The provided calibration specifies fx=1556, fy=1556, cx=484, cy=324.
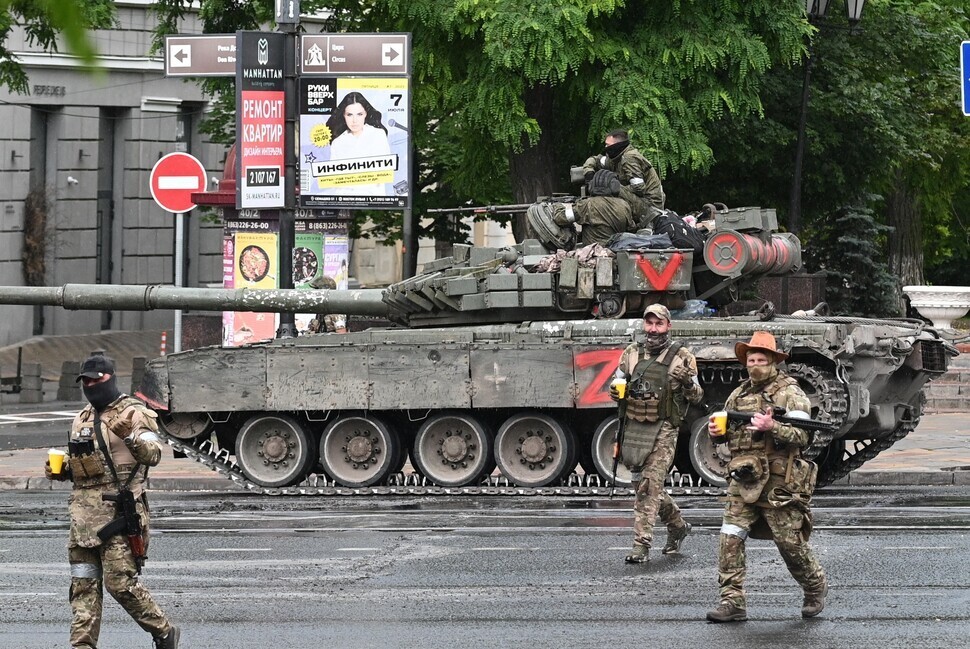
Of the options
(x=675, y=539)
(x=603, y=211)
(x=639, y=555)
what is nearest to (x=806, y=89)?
(x=603, y=211)

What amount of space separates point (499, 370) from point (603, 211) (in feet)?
6.13

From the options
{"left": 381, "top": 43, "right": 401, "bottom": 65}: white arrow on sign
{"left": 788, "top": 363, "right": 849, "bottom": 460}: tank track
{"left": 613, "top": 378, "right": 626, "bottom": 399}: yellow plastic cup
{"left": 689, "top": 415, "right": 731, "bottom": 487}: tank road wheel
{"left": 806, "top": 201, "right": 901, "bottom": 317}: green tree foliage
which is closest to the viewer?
{"left": 613, "top": 378, "right": 626, "bottom": 399}: yellow plastic cup

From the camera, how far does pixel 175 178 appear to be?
1808 cm

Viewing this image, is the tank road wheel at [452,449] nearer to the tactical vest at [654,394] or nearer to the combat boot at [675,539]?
the tactical vest at [654,394]

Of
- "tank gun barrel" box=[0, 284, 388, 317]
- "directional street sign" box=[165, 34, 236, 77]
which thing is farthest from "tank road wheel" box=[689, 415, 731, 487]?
"directional street sign" box=[165, 34, 236, 77]

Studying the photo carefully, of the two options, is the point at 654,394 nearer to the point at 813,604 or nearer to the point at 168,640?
the point at 813,604

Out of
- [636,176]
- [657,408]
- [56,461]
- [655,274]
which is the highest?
[636,176]

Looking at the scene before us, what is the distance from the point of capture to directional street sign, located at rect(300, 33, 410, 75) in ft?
61.3

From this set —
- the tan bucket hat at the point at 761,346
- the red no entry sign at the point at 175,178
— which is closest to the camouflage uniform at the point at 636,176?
the red no entry sign at the point at 175,178

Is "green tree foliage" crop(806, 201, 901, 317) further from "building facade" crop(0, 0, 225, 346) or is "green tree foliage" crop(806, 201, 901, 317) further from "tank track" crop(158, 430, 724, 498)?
"tank track" crop(158, 430, 724, 498)

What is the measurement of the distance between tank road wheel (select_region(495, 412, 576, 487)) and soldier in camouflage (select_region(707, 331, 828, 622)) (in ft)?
22.8

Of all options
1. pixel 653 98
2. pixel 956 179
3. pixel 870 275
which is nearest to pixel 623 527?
pixel 653 98

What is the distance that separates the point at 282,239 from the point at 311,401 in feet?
6.91

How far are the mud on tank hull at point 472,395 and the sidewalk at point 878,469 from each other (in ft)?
1.38
